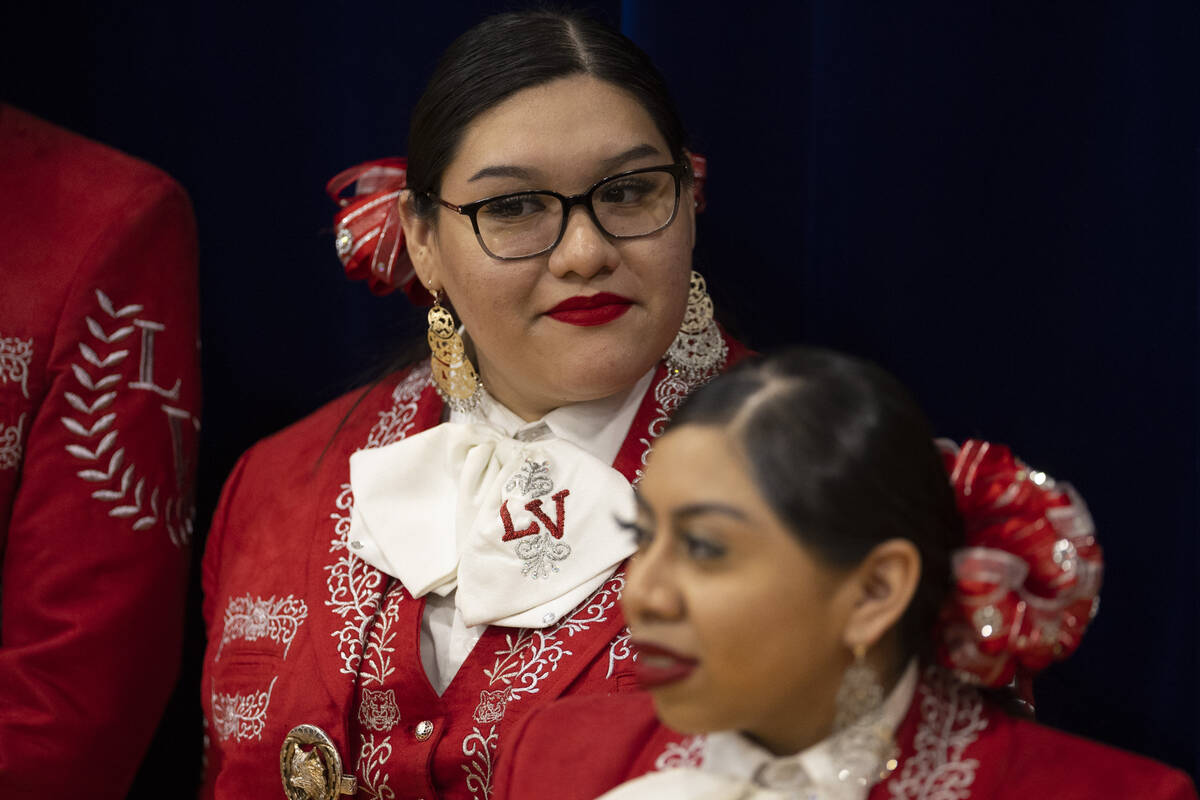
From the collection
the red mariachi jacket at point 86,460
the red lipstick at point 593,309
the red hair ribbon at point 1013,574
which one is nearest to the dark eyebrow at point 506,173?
the red lipstick at point 593,309

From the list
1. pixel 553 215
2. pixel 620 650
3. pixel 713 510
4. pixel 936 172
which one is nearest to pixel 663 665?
pixel 713 510

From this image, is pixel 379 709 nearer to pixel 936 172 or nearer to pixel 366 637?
pixel 366 637

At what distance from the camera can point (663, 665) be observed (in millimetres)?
929

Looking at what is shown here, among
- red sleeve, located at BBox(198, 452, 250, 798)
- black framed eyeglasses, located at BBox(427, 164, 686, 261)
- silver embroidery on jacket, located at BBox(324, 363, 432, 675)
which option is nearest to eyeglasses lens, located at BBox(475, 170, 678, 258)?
black framed eyeglasses, located at BBox(427, 164, 686, 261)

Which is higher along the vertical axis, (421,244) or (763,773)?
(421,244)

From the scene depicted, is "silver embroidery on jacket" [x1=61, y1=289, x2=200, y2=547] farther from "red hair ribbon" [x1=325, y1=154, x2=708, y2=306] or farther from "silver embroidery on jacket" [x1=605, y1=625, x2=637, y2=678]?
"silver embroidery on jacket" [x1=605, y1=625, x2=637, y2=678]

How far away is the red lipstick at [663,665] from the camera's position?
0.92 m

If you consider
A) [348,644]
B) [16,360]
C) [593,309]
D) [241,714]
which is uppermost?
[593,309]

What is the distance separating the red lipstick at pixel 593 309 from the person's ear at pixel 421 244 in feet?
A: 0.65

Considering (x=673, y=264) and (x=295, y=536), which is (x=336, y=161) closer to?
(x=295, y=536)

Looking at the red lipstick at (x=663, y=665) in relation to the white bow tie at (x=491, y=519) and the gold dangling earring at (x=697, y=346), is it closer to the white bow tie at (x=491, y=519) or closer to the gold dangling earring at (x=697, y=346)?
the white bow tie at (x=491, y=519)

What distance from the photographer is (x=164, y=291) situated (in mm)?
1786

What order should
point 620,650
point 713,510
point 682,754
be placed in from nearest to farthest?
1. point 713,510
2. point 682,754
3. point 620,650

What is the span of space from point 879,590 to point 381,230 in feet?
3.04
